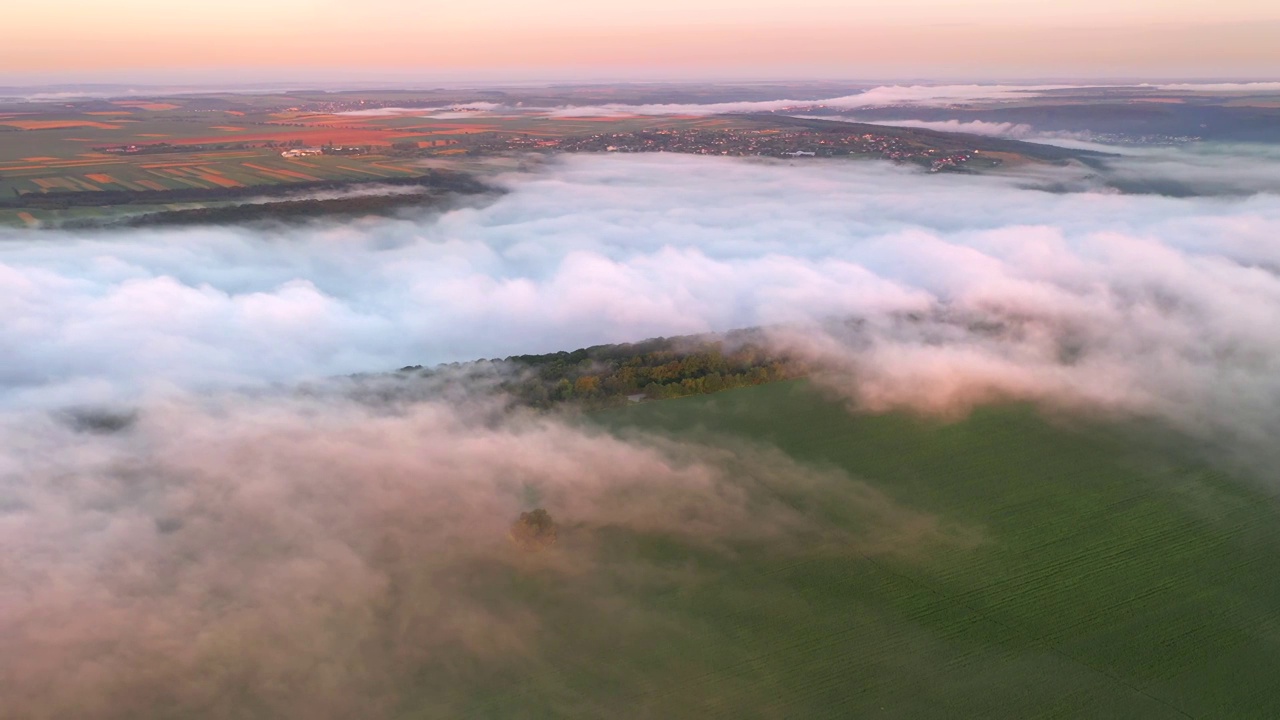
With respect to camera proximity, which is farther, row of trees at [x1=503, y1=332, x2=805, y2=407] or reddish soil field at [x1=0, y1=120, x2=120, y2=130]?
reddish soil field at [x1=0, y1=120, x2=120, y2=130]

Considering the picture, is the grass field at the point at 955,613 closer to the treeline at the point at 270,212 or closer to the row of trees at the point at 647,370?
the row of trees at the point at 647,370

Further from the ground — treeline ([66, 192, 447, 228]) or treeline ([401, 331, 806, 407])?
treeline ([66, 192, 447, 228])

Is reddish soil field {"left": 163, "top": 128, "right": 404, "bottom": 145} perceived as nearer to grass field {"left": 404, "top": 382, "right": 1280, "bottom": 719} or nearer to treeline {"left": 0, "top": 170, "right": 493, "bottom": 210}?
treeline {"left": 0, "top": 170, "right": 493, "bottom": 210}

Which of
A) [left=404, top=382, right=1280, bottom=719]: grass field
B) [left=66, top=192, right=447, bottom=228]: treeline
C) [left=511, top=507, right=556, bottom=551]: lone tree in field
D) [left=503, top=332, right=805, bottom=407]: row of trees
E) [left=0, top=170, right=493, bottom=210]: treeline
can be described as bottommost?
[left=404, top=382, right=1280, bottom=719]: grass field

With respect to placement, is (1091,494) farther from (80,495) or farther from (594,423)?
(80,495)

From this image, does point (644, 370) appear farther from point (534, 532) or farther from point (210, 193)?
point (210, 193)

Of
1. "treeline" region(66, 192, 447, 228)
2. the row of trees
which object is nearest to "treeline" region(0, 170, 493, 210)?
"treeline" region(66, 192, 447, 228)

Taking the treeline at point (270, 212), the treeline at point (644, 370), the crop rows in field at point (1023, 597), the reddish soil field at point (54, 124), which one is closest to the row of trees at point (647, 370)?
the treeline at point (644, 370)

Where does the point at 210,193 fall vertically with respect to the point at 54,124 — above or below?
below

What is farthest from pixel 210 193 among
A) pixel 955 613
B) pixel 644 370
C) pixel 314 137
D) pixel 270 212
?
pixel 955 613
